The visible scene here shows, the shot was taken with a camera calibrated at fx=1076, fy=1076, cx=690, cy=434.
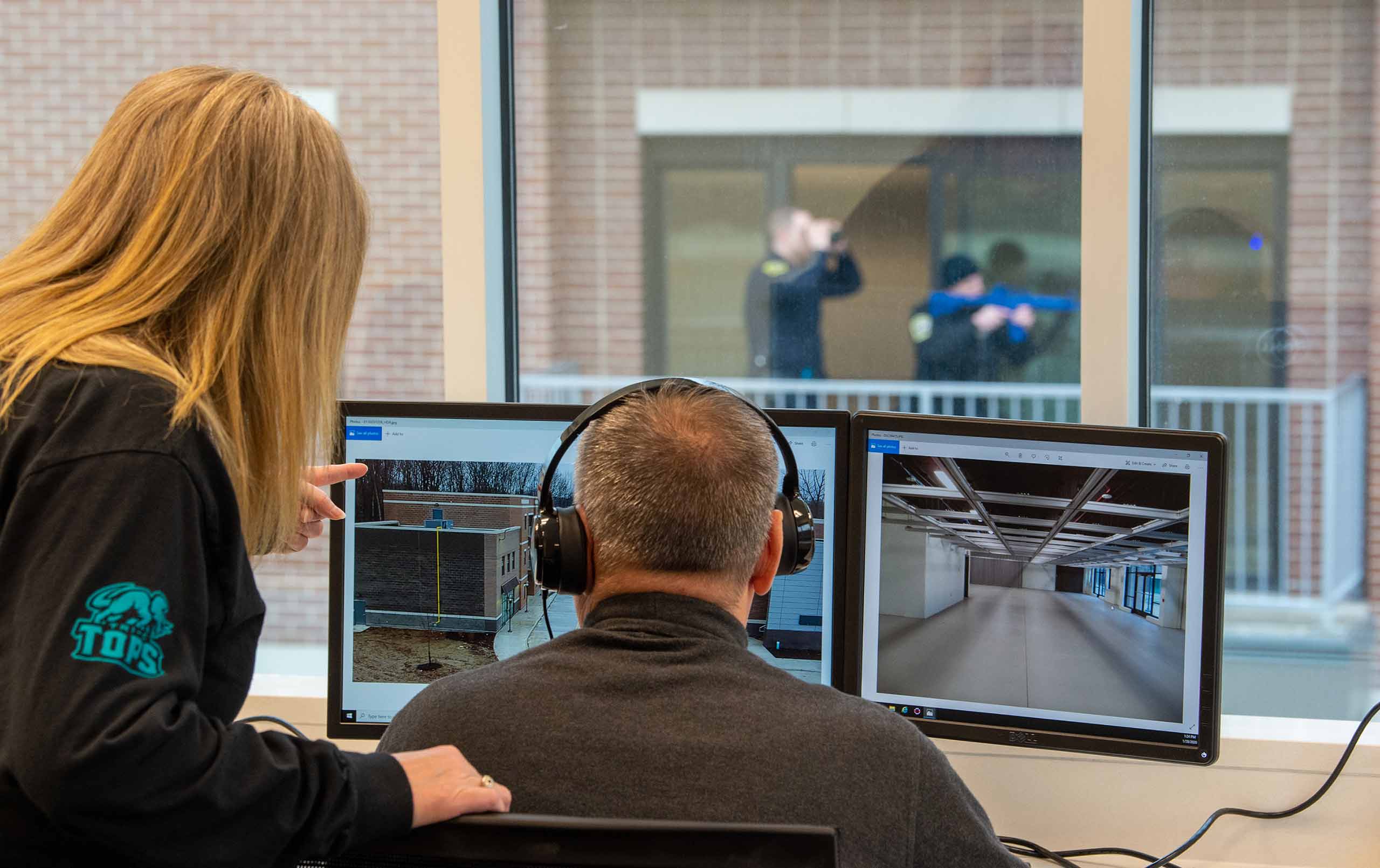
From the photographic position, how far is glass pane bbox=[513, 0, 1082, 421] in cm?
276

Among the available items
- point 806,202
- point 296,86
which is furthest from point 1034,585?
point 296,86

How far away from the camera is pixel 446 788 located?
74 cm

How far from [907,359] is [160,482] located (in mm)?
2348

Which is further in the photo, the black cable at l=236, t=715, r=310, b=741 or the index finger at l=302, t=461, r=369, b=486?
the black cable at l=236, t=715, r=310, b=741

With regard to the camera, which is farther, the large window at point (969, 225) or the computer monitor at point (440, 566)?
the large window at point (969, 225)

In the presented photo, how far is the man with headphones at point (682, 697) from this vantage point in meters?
0.78

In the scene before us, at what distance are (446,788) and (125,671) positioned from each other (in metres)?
0.23

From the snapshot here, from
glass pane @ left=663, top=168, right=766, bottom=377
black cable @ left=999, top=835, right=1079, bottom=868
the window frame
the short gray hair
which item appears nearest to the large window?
glass pane @ left=663, top=168, right=766, bottom=377

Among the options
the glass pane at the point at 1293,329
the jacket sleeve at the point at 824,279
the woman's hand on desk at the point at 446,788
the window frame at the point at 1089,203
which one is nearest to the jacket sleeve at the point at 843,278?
the jacket sleeve at the point at 824,279

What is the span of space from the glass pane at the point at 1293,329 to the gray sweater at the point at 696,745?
7.15ft

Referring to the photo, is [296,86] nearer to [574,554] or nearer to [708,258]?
[708,258]

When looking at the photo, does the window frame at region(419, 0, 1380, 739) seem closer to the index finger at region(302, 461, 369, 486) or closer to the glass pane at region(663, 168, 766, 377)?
the index finger at region(302, 461, 369, 486)

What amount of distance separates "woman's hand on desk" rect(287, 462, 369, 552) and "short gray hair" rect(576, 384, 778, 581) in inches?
16.0

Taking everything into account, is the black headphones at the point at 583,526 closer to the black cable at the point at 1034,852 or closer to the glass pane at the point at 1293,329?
the black cable at the point at 1034,852
